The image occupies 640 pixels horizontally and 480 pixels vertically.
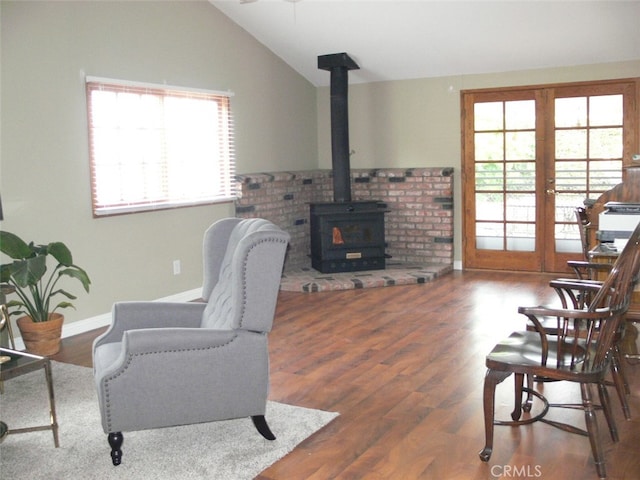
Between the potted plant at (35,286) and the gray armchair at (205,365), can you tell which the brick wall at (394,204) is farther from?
the gray armchair at (205,365)

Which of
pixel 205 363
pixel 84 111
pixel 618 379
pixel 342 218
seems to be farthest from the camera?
pixel 342 218

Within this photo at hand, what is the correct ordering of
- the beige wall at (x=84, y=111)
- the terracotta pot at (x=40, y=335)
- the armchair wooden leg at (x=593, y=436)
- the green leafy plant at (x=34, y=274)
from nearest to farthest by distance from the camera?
1. the armchair wooden leg at (x=593, y=436)
2. the green leafy plant at (x=34, y=274)
3. the terracotta pot at (x=40, y=335)
4. the beige wall at (x=84, y=111)

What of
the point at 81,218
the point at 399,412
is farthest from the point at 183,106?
the point at 399,412

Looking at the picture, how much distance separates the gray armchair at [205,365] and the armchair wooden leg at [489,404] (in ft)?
3.10

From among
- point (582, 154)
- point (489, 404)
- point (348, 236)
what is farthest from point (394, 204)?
point (489, 404)

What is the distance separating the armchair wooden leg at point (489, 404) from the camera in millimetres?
2842

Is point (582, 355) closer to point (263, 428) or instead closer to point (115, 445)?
point (263, 428)

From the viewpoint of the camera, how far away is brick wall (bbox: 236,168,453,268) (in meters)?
7.49

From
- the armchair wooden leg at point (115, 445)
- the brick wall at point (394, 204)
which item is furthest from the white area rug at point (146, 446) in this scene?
the brick wall at point (394, 204)

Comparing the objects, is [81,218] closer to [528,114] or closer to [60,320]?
[60,320]

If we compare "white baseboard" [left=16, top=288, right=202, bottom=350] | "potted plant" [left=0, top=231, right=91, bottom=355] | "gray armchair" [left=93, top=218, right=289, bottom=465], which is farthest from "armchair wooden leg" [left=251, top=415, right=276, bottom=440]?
"white baseboard" [left=16, top=288, right=202, bottom=350]

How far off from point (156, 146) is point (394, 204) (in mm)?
2945

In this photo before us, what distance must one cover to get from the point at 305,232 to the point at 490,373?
5.22m

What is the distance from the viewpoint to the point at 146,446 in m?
3.15
